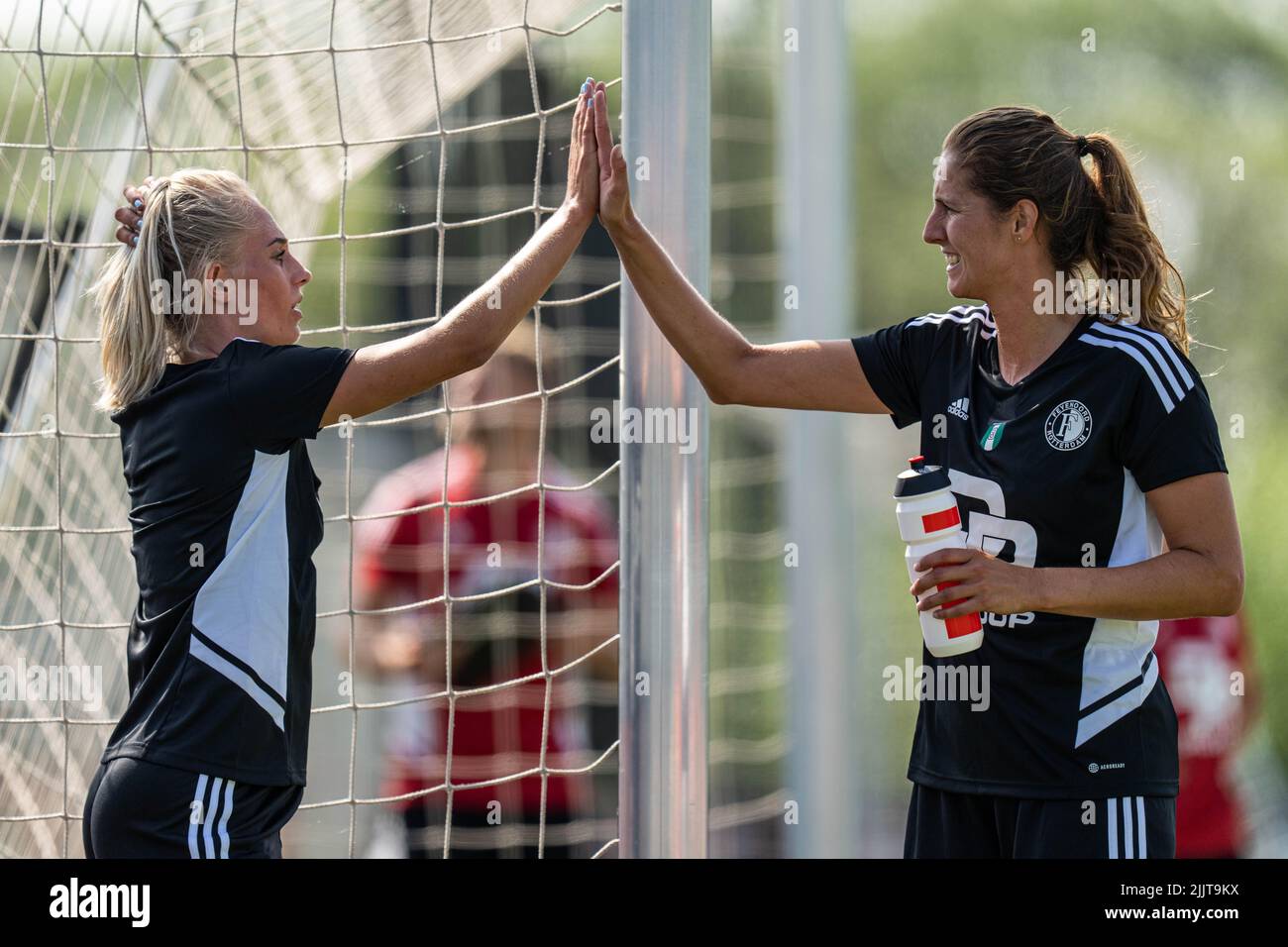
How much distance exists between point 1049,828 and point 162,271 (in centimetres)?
137

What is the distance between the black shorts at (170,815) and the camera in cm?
164

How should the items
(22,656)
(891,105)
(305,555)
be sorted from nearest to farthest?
(305,555), (22,656), (891,105)

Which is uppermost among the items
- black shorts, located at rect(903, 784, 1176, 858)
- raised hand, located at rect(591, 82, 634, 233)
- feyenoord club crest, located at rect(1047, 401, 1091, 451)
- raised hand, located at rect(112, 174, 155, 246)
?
raised hand, located at rect(591, 82, 634, 233)

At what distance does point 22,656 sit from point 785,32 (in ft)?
7.36

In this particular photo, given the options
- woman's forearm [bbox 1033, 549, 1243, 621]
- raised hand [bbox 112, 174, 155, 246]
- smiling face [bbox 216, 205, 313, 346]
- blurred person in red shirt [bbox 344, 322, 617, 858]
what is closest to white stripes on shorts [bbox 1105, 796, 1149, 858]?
woman's forearm [bbox 1033, 549, 1243, 621]

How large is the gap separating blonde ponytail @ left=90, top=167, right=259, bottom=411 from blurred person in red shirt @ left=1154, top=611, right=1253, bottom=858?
2.66m

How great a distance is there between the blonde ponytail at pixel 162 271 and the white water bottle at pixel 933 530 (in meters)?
0.95

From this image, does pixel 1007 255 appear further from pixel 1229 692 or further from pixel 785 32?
pixel 1229 692

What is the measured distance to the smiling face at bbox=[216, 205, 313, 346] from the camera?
1.79 metres

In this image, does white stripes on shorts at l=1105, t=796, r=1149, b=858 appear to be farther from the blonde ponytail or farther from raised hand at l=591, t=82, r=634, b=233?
the blonde ponytail

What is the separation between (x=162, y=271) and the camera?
1790 mm

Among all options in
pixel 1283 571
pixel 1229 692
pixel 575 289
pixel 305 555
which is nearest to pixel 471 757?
pixel 305 555

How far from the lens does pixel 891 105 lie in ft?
40.2

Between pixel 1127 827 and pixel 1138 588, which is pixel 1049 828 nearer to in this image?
pixel 1127 827
